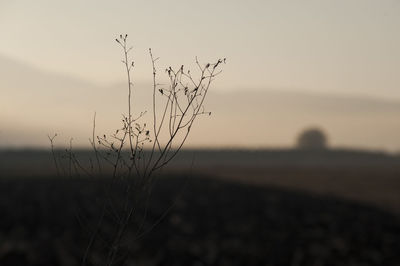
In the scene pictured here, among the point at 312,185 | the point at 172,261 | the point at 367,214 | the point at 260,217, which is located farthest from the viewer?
the point at 312,185

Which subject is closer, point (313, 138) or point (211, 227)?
point (211, 227)

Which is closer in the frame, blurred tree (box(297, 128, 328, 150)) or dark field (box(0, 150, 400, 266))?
dark field (box(0, 150, 400, 266))

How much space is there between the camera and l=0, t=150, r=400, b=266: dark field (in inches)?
664

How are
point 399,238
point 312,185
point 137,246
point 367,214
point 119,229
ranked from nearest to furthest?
point 119,229 → point 137,246 → point 399,238 → point 367,214 → point 312,185

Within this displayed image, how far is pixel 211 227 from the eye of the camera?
21.2m

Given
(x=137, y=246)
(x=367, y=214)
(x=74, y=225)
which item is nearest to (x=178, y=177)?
(x=367, y=214)

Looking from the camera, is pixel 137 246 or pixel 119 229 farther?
pixel 137 246

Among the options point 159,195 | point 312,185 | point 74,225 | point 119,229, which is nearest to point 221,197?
point 159,195

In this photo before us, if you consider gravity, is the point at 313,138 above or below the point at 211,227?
above

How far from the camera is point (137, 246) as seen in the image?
697 inches

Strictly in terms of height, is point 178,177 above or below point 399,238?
above

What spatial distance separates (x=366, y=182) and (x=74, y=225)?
26.7 meters

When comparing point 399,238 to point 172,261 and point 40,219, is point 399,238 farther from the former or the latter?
point 40,219

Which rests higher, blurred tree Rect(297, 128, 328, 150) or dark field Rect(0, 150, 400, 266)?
blurred tree Rect(297, 128, 328, 150)
